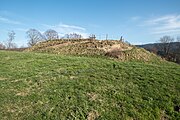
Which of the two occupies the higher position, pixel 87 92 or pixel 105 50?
pixel 105 50

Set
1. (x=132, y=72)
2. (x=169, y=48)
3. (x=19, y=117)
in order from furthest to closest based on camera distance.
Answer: (x=169, y=48)
(x=132, y=72)
(x=19, y=117)

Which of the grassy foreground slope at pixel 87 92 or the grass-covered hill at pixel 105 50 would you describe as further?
the grass-covered hill at pixel 105 50

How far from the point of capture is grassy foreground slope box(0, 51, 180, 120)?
6.95m

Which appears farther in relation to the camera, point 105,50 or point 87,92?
point 105,50

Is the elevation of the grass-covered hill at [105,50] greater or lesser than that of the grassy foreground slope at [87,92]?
greater

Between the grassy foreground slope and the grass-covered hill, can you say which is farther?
the grass-covered hill

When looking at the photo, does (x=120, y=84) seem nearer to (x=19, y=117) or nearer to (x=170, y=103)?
(x=170, y=103)

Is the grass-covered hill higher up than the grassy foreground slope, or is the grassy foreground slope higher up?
the grass-covered hill

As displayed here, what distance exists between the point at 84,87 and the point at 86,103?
1.07 metres

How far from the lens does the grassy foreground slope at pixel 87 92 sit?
22.8 ft

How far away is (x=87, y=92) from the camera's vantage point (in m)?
8.00

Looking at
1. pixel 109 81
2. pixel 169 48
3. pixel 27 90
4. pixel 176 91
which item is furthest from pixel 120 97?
pixel 169 48

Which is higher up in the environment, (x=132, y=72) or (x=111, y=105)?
(x=132, y=72)

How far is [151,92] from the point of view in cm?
838
